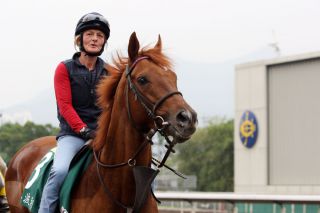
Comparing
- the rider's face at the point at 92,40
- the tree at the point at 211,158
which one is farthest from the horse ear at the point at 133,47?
the tree at the point at 211,158

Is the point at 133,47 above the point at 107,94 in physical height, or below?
above

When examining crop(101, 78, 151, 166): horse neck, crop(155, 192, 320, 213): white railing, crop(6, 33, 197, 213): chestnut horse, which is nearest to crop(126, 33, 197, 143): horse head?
crop(6, 33, 197, 213): chestnut horse

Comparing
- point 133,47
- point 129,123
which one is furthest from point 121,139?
point 133,47

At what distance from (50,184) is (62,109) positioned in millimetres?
636

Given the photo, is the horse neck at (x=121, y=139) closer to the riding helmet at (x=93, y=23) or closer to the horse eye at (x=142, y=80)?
the horse eye at (x=142, y=80)

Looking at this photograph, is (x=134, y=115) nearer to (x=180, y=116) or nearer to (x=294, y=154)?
(x=180, y=116)

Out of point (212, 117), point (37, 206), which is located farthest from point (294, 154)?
point (212, 117)

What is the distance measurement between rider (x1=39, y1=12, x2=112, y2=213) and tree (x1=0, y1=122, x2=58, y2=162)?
69919mm

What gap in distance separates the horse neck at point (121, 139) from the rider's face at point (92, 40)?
78cm

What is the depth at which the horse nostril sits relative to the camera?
4512mm

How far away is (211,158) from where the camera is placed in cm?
8419

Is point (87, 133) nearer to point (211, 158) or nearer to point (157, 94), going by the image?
point (157, 94)

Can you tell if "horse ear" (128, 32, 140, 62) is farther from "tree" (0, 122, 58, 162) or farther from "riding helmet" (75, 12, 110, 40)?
"tree" (0, 122, 58, 162)

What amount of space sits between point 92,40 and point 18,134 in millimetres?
72859
